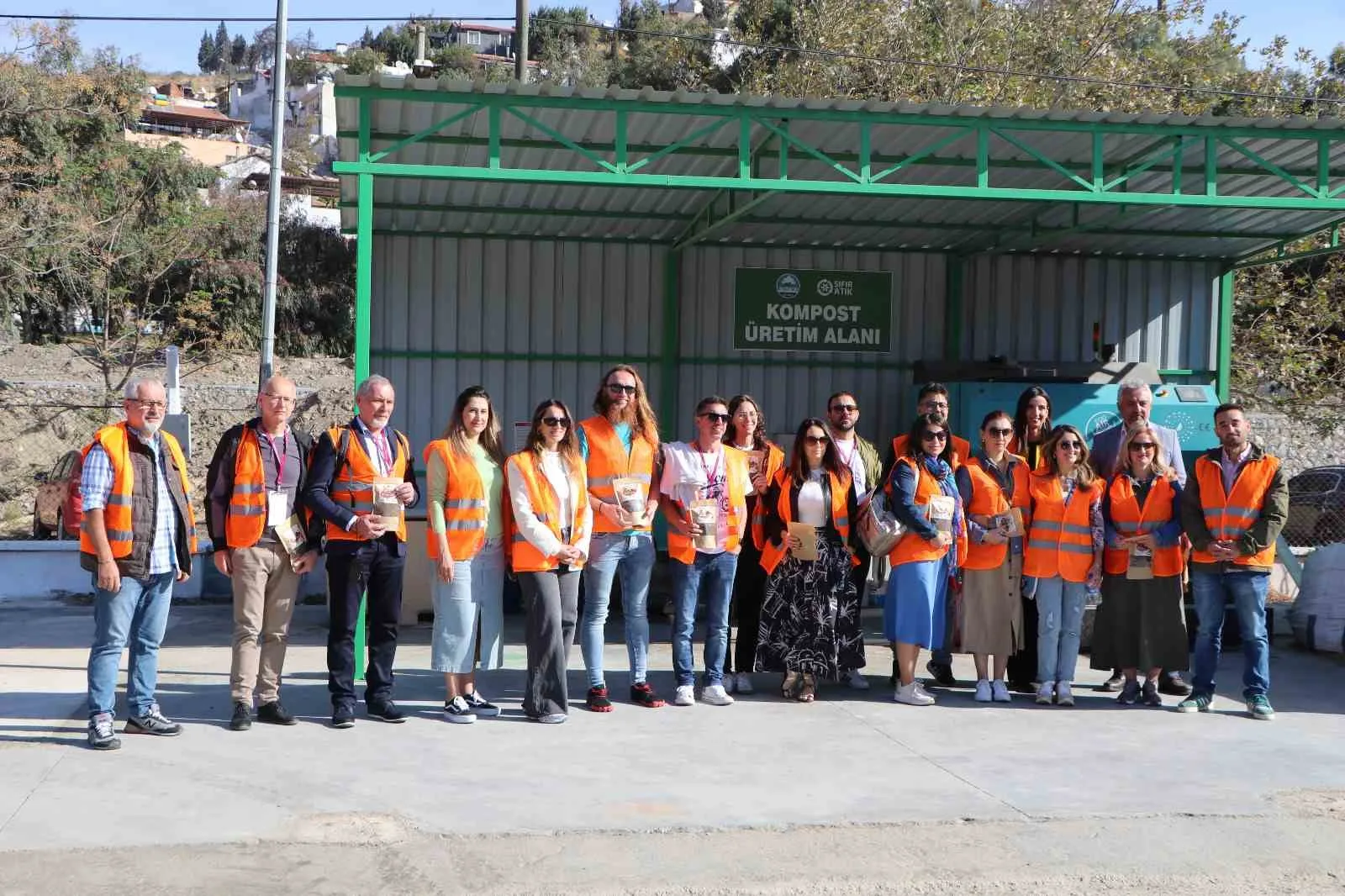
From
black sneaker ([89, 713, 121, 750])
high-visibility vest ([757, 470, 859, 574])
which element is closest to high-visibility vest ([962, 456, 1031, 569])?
high-visibility vest ([757, 470, 859, 574])

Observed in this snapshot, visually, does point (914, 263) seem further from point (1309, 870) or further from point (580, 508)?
point (1309, 870)

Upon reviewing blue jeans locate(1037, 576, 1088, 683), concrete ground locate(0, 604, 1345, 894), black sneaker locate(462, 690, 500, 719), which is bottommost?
concrete ground locate(0, 604, 1345, 894)

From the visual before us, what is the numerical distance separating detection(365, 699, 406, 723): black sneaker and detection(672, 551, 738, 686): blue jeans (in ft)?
5.33

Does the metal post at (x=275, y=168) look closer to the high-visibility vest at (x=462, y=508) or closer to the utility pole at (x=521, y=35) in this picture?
the utility pole at (x=521, y=35)

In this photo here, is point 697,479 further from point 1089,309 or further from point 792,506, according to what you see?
point 1089,309

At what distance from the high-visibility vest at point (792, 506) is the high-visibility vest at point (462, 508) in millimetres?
1820

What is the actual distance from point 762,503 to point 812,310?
5208mm

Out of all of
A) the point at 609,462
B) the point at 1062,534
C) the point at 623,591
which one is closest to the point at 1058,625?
the point at 1062,534

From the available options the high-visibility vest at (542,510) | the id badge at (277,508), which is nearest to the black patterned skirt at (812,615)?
the high-visibility vest at (542,510)

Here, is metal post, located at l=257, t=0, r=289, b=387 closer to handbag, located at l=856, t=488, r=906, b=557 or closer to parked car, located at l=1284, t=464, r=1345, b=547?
handbag, located at l=856, t=488, r=906, b=557

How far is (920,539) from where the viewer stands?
765 centimetres

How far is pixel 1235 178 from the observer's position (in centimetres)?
1105

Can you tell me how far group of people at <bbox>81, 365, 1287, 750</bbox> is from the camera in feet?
21.8

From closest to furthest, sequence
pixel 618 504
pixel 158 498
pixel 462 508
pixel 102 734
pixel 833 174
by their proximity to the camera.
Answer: pixel 102 734
pixel 158 498
pixel 462 508
pixel 618 504
pixel 833 174
